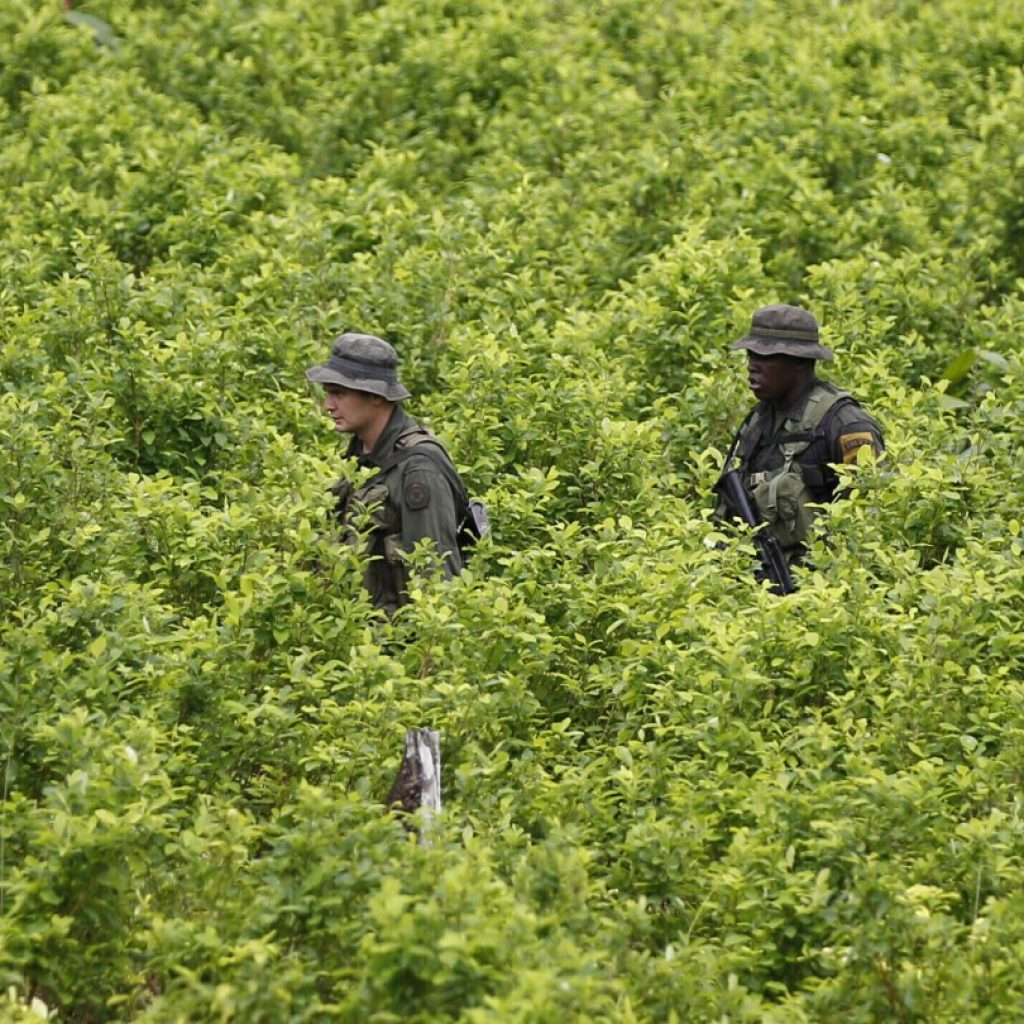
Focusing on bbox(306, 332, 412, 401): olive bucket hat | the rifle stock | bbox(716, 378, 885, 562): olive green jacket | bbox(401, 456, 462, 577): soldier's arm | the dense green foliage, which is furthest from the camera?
bbox(716, 378, 885, 562): olive green jacket

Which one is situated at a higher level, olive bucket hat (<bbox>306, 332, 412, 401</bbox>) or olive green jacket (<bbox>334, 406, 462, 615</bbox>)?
olive bucket hat (<bbox>306, 332, 412, 401</bbox>)

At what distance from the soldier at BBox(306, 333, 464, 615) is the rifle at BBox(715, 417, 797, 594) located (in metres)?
1.21

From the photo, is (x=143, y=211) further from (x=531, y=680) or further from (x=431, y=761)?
(x=431, y=761)

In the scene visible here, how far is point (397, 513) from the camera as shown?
711 centimetres

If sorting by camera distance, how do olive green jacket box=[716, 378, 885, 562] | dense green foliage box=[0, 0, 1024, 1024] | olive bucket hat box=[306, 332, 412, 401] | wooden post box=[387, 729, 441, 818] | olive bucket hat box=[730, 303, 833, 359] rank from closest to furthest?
dense green foliage box=[0, 0, 1024, 1024] → wooden post box=[387, 729, 441, 818] → olive bucket hat box=[306, 332, 412, 401] → olive green jacket box=[716, 378, 885, 562] → olive bucket hat box=[730, 303, 833, 359]

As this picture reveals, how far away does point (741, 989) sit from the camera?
Answer: 16.9 feet

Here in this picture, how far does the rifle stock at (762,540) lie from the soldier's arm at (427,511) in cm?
118

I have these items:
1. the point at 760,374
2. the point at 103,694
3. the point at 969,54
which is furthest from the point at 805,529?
the point at 969,54

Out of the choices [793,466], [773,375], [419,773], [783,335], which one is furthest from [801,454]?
[419,773]

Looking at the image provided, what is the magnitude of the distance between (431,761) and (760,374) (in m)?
2.82

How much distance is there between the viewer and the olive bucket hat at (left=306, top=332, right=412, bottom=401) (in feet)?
23.6

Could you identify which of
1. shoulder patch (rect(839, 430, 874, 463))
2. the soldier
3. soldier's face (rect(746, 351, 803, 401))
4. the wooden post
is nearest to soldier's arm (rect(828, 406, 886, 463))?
shoulder patch (rect(839, 430, 874, 463))

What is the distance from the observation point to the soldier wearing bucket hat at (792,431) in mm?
7785

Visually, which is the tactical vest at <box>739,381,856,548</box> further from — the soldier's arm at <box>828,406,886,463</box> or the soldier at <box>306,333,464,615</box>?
the soldier at <box>306,333,464,615</box>
